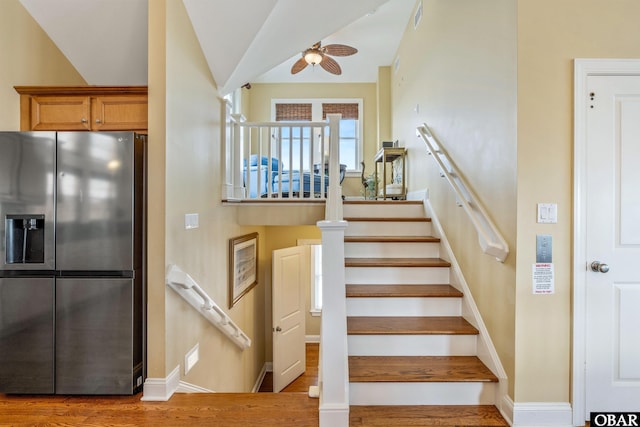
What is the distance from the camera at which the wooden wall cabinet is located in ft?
7.77

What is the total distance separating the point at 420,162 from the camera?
414cm

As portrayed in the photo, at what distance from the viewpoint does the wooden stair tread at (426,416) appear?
1.95m

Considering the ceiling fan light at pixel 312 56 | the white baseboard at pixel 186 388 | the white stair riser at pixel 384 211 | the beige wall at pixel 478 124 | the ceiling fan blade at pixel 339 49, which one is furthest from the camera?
the ceiling fan blade at pixel 339 49

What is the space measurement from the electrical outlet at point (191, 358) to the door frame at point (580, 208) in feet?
8.31

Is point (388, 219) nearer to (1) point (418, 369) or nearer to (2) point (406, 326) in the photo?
(2) point (406, 326)

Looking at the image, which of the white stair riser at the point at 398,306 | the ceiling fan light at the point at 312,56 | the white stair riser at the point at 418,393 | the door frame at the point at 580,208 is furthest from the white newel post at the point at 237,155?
the door frame at the point at 580,208

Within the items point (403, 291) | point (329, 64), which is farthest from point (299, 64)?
point (403, 291)

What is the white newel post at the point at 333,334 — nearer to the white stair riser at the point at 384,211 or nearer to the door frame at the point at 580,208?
the door frame at the point at 580,208

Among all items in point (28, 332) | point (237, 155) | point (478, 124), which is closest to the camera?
point (28, 332)

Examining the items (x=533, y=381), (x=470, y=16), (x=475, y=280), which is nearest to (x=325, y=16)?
(x=470, y=16)

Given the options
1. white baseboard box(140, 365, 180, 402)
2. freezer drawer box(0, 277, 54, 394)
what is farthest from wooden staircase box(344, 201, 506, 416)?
freezer drawer box(0, 277, 54, 394)

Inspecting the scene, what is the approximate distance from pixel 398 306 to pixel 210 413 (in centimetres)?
148

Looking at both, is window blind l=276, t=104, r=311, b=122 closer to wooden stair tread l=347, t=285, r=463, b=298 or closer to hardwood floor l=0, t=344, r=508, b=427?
wooden stair tread l=347, t=285, r=463, b=298

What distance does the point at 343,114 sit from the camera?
6.64 m
